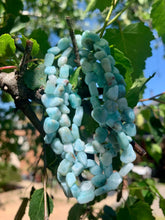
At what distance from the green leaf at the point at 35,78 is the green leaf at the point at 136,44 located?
0.60 ft

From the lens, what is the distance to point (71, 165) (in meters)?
0.28

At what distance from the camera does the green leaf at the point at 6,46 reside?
1.21ft

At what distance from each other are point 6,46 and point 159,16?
30 centimetres

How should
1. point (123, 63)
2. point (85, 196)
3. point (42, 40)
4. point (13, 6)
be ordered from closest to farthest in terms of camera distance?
point (85, 196)
point (123, 63)
point (42, 40)
point (13, 6)

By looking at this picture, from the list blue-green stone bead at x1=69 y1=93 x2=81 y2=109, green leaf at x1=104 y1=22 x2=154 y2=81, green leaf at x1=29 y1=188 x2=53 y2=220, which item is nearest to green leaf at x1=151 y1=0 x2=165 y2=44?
green leaf at x1=104 y1=22 x2=154 y2=81

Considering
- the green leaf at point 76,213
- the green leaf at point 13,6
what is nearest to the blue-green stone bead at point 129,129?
the green leaf at point 76,213

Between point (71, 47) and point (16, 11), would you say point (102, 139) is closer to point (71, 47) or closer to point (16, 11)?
point (71, 47)

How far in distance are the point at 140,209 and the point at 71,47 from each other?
1.14 feet

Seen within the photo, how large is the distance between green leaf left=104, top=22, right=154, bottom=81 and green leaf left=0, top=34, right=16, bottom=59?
0.20m

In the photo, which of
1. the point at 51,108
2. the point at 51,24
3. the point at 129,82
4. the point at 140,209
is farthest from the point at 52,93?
the point at 51,24

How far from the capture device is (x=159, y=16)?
471 millimetres

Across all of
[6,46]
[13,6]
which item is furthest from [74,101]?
[13,6]

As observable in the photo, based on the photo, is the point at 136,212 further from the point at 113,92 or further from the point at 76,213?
Result: the point at 113,92

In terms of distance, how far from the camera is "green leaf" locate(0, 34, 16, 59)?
0.37 meters
